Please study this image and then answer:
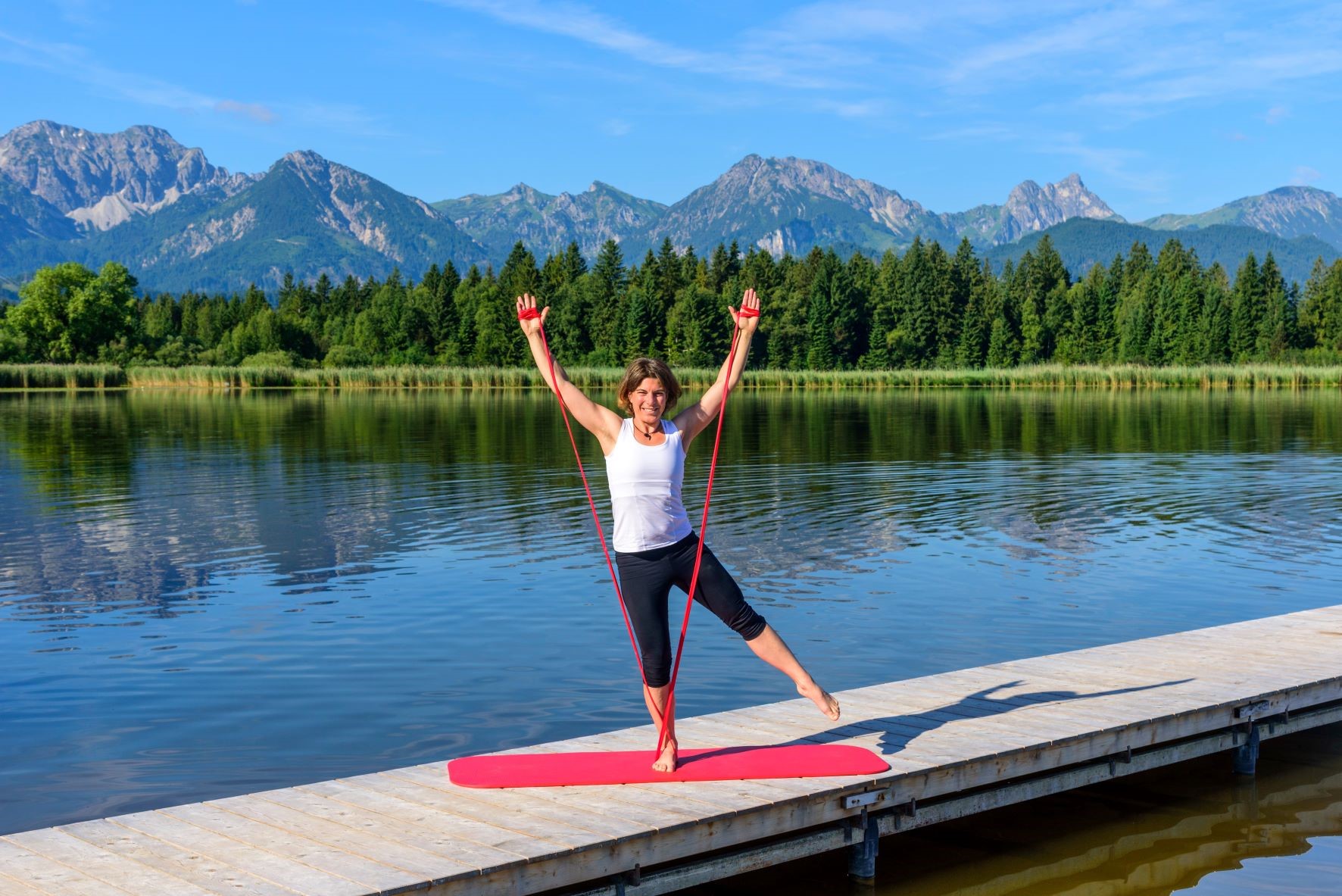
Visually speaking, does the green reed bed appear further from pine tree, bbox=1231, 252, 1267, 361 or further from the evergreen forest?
pine tree, bbox=1231, 252, 1267, 361

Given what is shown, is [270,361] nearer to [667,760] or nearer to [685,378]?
[685,378]

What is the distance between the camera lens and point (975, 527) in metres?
20.3

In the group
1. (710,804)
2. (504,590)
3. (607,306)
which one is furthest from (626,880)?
(607,306)

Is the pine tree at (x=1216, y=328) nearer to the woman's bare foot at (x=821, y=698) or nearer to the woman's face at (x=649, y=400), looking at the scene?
the woman's bare foot at (x=821, y=698)

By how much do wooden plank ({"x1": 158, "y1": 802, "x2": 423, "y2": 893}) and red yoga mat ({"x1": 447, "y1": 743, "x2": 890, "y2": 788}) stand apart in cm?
109

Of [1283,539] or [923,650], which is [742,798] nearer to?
[923,650]

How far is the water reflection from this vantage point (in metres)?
9.95

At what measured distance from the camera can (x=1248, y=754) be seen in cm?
919

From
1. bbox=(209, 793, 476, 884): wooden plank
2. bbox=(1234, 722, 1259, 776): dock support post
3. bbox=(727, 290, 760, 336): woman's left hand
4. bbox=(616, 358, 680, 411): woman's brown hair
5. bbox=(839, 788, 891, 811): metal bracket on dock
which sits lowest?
bbox=(1234, 722, 1259, 776): dock support post

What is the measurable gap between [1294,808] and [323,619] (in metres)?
9.22

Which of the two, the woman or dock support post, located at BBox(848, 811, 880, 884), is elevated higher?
the woman

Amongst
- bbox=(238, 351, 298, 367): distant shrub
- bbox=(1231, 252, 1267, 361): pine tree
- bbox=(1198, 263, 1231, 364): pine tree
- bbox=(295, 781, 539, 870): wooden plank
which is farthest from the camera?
bbox=(1198, 263, 1231, 364): pine tree

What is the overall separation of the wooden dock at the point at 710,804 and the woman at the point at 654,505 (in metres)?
0.70

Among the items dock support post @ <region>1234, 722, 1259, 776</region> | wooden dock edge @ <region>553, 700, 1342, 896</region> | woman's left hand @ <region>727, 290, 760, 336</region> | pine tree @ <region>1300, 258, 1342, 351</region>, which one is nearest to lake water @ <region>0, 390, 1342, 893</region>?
dock support post @ <region>1234, 722, 1259, 776</region>
